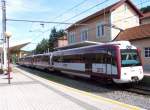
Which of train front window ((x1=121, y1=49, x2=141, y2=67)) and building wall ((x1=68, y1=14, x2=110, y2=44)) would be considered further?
building wall ((x1=68, y1=14, x2=110, y2=44))

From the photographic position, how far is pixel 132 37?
107 ft

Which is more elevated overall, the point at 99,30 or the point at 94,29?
the point at 94,29

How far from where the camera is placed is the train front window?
1816cm

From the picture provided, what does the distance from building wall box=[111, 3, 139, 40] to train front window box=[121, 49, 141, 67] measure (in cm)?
1728

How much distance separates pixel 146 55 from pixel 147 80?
1128cm

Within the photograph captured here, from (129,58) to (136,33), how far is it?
1477cm

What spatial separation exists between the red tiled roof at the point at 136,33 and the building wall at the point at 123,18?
1.17 m

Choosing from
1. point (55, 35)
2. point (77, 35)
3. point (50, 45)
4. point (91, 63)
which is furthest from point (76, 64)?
point (55, 35)

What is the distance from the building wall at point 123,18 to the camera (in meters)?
36.3

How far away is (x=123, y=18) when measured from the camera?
37344 millimetres

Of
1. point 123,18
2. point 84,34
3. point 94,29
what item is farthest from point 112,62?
point 84,34

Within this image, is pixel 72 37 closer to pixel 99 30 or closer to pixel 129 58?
pixel 99 30

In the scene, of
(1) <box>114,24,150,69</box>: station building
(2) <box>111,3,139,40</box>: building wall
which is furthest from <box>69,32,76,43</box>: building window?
(1) <box>114,24,150,69</box>: station building

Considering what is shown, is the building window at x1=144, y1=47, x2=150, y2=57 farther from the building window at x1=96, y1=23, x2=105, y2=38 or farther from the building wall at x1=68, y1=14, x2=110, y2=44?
the building window at x1=96, y1=23, x2=105, y2=38
